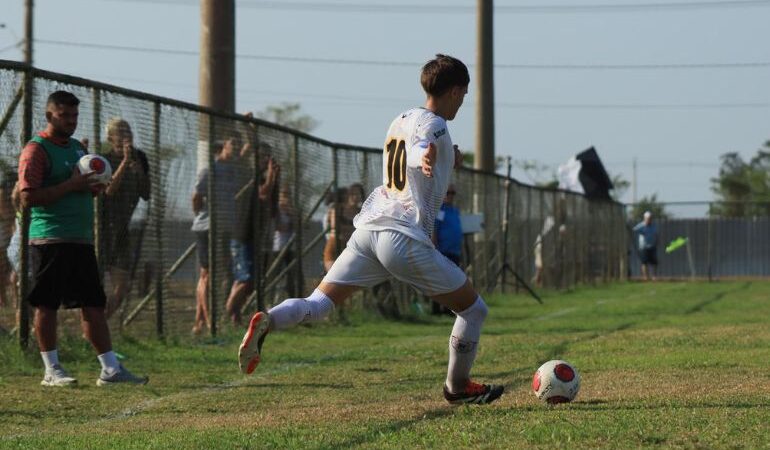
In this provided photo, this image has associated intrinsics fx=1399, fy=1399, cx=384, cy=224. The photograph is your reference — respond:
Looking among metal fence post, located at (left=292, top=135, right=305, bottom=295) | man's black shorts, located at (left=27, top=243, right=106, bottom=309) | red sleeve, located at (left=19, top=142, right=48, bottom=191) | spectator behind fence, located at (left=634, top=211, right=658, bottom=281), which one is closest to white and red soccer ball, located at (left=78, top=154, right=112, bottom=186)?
red sleeve, located at (left=19, top=142, right=48, bottom=191)

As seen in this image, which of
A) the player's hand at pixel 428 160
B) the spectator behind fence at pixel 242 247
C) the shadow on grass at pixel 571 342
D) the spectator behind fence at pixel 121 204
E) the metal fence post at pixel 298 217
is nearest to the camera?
the player's hand at pixel 428 160

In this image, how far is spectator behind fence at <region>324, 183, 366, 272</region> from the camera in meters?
17.5

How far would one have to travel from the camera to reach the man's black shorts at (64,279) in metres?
9.55

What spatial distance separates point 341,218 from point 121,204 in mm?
5913

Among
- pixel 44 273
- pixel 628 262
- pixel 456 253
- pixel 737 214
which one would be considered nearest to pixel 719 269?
pixel 628 262

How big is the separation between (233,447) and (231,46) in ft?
30.8

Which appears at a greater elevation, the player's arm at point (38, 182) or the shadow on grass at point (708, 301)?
the player's arm at point (38, 182)

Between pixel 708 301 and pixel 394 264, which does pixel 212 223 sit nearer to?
pixel 394 264

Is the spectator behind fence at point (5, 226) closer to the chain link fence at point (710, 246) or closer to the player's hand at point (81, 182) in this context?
the player's hand at point (81, 182)

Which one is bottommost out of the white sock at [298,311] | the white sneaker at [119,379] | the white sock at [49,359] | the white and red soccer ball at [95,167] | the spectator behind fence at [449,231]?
the white sneaker at [119,379]

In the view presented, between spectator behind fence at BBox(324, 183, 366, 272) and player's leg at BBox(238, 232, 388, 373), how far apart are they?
9.65 metres

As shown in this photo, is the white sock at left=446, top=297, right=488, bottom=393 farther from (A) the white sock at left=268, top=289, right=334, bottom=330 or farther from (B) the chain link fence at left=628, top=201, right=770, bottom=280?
(B) the chain link fence at left=628, top=201, right=770, bottom=280

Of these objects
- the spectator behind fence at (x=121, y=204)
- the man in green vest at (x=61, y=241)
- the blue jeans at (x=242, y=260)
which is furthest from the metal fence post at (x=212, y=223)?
the man in green vest at (x=61, y=241)

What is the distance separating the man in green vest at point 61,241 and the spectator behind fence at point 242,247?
501 cm
